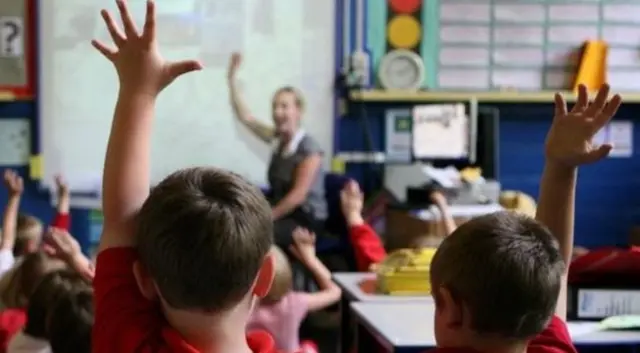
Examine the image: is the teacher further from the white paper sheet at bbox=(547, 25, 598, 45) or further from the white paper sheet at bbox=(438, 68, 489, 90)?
the white paper sheet at bbox=(547, 25, 598, 45)

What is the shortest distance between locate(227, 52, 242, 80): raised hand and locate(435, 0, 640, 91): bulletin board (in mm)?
1047

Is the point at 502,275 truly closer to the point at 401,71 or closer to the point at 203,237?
the point at 203,237

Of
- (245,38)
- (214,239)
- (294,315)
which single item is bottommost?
(294,315)

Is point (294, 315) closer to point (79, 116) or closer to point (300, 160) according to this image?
point (300, 160)

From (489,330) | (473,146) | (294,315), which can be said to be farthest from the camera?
(473,146)

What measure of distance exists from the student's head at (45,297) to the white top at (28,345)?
0.03 ft

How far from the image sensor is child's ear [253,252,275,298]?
Result: 1.07m

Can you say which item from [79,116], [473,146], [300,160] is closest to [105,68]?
[79,116]

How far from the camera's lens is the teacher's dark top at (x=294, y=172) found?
466cm

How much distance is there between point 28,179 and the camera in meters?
5.02

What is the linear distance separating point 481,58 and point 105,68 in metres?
1.94

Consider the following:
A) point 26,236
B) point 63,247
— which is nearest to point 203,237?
point 63,247

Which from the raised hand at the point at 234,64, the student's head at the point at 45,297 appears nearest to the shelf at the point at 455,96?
the raised hand at the point at 234,64

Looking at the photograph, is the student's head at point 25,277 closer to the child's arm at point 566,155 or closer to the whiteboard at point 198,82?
the child's arm at point 566,155
